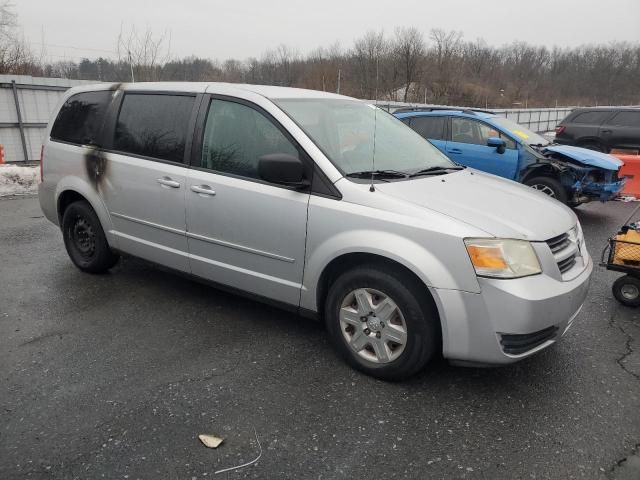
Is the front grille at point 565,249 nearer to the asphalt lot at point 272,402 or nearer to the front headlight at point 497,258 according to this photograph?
the front headlight at point 497,258

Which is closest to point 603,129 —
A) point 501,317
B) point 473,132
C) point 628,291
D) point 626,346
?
point 473,132

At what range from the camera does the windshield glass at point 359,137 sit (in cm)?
343

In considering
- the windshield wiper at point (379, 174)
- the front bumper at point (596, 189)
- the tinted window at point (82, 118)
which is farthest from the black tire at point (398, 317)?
the front bumper at point (596, 189)

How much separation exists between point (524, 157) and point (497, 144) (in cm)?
58

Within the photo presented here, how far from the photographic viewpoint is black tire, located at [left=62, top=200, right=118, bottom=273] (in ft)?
15.4

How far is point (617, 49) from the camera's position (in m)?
66.2

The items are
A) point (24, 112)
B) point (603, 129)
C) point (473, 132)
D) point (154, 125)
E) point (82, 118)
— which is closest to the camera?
point (154, 125)

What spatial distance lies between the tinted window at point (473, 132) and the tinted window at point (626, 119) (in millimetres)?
6425

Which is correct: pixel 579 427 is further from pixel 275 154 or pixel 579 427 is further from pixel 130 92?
pixel 130 92

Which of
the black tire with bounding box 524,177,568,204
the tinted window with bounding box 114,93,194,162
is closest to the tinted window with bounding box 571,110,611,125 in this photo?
the black tire with bounding box 524,177,568,204

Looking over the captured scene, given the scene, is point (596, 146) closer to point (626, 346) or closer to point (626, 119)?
point (626, 119)

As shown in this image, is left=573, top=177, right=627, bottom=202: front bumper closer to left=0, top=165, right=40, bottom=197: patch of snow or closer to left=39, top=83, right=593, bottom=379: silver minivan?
left=39, top=83, right=593, bottom=379: silver minivan

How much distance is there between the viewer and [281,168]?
3113 millimetres

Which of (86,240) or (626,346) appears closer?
(626,346)
